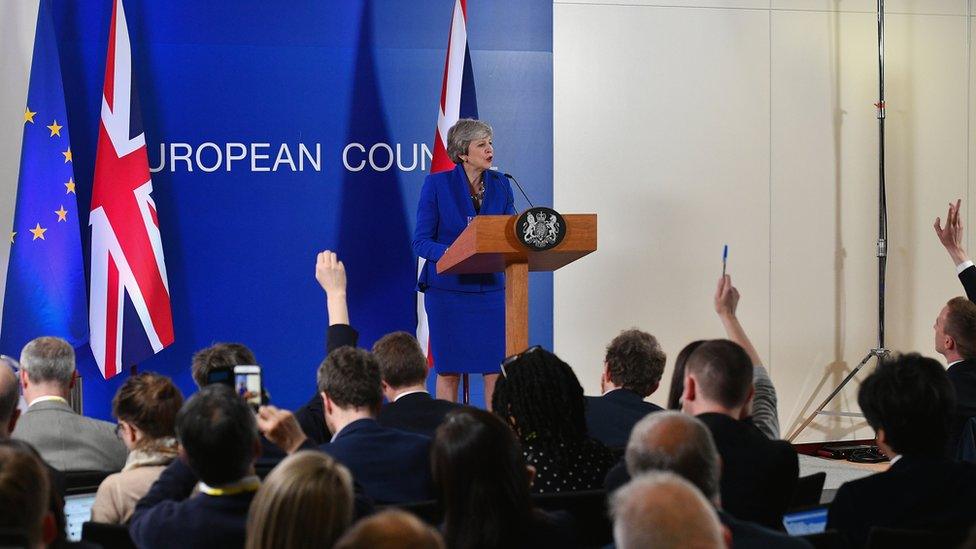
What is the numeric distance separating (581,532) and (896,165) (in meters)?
5.40

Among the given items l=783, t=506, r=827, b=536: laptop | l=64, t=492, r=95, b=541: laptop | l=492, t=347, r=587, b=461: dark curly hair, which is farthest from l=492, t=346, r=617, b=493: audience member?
l=64, t=492, r=95, b=541: laptop

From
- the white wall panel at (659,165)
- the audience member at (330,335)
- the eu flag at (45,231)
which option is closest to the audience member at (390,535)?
the audience member at (330,335)

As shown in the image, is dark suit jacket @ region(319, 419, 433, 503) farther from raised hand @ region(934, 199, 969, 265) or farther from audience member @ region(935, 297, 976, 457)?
raised hand @ region(934, 199, 969, 265)

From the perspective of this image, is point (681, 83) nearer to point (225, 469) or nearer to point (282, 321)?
point (282, 321)

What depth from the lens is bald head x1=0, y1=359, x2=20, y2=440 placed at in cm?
299

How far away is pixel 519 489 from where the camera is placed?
6.77ft

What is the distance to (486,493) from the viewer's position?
6.67ft

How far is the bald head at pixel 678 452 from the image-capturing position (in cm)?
201

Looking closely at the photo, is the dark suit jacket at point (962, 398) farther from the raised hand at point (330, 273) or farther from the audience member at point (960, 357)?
the raised hand at point (330, 273)

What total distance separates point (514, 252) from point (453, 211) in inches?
42.6

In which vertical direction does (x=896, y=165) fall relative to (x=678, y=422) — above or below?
above

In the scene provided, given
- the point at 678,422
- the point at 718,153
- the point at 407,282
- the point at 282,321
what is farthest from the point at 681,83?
the point at 678,422

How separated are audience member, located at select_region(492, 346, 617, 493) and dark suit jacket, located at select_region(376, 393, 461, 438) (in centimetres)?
40

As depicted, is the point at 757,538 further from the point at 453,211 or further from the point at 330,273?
the point at 453,211
